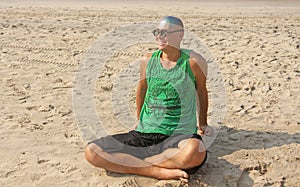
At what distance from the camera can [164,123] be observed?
3.39 metres

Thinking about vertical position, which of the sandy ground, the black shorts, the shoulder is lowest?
the sandy ground

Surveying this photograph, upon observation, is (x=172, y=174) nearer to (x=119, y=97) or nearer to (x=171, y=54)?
(x=171, y=54)

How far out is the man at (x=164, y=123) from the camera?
3.25m

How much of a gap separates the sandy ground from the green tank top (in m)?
0.38

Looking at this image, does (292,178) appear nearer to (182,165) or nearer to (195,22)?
(182,165)

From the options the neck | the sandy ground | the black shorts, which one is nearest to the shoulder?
the neck

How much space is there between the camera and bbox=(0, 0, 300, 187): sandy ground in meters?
3.43

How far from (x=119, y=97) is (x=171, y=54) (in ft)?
6.05

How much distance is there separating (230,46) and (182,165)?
4552mm

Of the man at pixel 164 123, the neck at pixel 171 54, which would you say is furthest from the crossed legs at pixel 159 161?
the neck at pixel 171 54

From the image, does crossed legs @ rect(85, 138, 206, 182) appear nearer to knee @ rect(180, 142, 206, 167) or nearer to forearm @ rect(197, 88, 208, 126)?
knee @ rect(180, 142, 206, 167)

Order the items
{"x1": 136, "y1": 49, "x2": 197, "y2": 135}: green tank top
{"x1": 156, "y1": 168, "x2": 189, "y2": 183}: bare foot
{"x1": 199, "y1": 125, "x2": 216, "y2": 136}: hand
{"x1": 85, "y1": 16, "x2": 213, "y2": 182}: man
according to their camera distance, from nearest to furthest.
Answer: {"x1": 156, "y1": 168, "x2": 189, "y2": 183}: bare foot
{"x1": 85, "y1": 16, "x2": 213, "y2": 182}: man
{"x1": 136, "y1": 49, "x2": 197, "y2": 135}: green tank top
{"x1": 199, "y1": 125, "x2": 216, "y2": 136}: hand

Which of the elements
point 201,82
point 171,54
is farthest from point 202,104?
point 171,54

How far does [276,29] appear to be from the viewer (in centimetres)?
882
